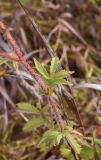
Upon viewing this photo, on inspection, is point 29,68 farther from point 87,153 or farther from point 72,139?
point 87,153

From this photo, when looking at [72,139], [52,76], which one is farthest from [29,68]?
[72,139]

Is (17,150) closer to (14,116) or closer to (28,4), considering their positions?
(14,116)

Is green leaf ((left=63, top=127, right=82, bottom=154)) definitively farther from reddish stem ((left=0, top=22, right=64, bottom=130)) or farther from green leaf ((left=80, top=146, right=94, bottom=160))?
green leaf ((left=80, top=146, right=94, bottom=160))

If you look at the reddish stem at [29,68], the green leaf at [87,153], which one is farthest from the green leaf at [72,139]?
the green leaf at [87,153]

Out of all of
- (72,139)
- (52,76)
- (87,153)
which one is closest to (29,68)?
(52,76)

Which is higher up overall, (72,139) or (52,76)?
(52,76)

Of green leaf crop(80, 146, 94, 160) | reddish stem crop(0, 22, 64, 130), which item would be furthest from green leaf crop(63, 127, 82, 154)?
green leaf crop(80, 146, 94, 160)

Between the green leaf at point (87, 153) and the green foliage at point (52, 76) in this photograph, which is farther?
the green leaf at point (87, 153)

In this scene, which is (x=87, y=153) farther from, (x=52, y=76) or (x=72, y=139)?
(x=52, y=76)

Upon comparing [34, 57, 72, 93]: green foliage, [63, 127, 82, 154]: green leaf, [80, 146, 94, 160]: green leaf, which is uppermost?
[34, 57, 72, 93]: green foliage

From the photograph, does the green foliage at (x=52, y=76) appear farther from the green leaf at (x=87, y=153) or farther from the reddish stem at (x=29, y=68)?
the green leaf at (x=87, y=153)

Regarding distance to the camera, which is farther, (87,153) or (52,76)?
(87,153)

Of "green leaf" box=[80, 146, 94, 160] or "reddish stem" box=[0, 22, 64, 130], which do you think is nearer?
"reddish stem" box=[0, 22, 64, 130]
